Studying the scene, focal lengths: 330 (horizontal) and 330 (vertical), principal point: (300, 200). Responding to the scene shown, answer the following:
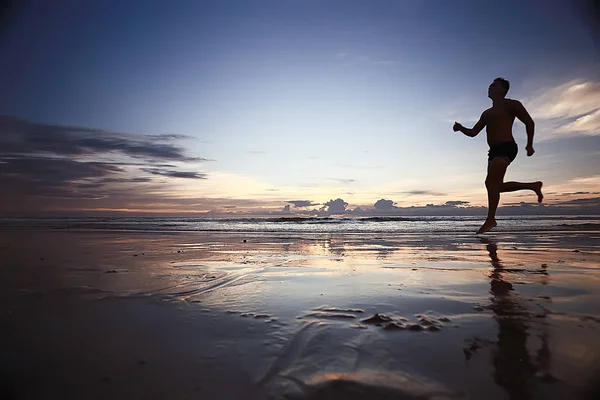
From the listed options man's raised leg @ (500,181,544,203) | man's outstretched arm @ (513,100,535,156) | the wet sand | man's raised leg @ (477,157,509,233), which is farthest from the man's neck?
the wet sand

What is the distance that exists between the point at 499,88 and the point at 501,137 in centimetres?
99

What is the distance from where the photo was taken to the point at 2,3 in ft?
9.36

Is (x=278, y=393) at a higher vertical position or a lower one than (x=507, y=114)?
lower

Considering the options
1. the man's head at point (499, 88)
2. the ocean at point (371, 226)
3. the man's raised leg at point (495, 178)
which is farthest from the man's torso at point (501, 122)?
the ocean at point (371, 226)

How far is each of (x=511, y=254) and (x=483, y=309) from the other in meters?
2.84

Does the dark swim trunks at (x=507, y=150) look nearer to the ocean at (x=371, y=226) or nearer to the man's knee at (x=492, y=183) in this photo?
the man's knee at (x=492, y=183)

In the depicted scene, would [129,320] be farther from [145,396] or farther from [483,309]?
[483,309]

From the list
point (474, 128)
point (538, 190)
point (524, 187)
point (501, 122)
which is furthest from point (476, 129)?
point (538, 190)

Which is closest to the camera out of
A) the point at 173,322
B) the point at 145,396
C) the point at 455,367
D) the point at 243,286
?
the point at 145,396

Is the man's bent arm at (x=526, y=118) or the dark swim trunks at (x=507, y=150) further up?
the man's bent arm at (x=526, y=118)

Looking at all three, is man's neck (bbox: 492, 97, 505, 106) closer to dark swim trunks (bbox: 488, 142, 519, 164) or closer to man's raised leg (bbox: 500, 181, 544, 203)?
dark swim trunks (bbox: 488, 142, 519, 164)

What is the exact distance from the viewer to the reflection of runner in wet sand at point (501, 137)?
6.39m

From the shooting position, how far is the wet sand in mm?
1015

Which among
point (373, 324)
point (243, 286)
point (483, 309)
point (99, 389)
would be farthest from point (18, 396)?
point (483, 309)
